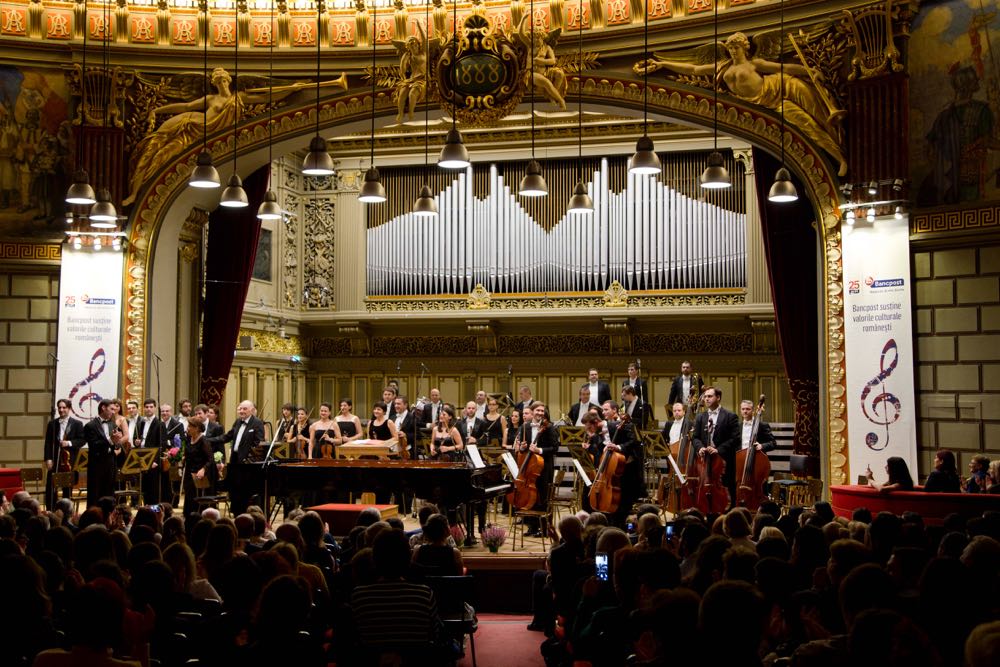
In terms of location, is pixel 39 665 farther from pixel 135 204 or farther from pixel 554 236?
pixel 554 236

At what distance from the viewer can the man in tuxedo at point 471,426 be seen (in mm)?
13047

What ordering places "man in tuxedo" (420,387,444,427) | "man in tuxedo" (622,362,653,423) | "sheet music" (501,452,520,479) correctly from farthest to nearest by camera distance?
"man in tuxedo" (420,387,444,427), "man in tuxedo" (622,362,653,423), "sheet music" (501,452,520,479)

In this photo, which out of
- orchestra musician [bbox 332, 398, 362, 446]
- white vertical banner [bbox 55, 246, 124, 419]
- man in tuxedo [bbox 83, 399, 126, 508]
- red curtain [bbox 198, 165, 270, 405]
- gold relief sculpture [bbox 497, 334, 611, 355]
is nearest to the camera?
man in tuxedo [bbox 83, 399, 126, 508]

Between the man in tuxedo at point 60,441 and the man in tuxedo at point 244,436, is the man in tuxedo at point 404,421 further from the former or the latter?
the man in tuxedo at point 60,441

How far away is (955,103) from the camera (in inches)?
409

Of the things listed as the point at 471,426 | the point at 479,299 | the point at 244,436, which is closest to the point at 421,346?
the point at 479,299

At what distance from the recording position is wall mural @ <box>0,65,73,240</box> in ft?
41.9

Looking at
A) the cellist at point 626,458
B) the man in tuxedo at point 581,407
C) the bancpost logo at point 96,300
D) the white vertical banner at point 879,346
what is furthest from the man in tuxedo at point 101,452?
the white vertical banner at point 879,346

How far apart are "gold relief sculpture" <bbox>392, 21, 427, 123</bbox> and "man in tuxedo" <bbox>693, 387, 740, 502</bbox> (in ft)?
16.3

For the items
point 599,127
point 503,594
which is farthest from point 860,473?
point 599,127

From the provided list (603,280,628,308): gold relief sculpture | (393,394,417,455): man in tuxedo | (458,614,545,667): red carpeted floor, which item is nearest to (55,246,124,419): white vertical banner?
(393,394,417,455): man in tuxedo

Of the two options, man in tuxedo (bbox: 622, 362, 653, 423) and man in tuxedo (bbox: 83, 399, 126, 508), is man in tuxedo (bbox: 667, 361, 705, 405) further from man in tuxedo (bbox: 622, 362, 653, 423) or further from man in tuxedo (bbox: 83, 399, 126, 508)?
man in tuxedo (bbox: 83, 399, 126, 508)

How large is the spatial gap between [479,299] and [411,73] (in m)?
4.82

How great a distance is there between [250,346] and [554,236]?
4.95m
